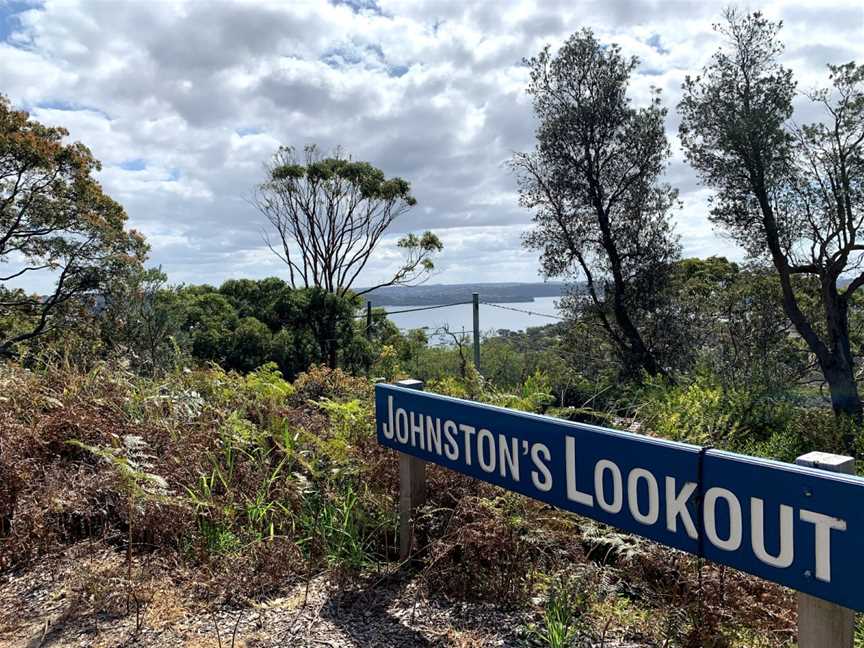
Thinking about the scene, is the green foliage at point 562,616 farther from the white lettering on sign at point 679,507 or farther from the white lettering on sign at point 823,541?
the white lettering on sign at point 823,541

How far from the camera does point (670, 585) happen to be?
2.55m

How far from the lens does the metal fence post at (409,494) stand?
10.1ft

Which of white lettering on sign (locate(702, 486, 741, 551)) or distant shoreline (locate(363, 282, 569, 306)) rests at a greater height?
distant shoreline (locate(363, 282, 569, 306))

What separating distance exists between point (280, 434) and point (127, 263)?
43.3 ft

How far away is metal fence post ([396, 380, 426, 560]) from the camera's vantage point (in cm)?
307

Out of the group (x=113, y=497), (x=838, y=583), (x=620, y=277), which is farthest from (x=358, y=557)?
(x=620, y=277)

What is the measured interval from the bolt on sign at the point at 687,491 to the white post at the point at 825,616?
0.06 m

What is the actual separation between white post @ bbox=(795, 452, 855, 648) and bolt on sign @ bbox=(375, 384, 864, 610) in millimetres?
56

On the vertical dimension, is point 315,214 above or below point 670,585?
above

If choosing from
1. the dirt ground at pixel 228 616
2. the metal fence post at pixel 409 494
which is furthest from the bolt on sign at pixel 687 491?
the dirt ground at pixel 228 616

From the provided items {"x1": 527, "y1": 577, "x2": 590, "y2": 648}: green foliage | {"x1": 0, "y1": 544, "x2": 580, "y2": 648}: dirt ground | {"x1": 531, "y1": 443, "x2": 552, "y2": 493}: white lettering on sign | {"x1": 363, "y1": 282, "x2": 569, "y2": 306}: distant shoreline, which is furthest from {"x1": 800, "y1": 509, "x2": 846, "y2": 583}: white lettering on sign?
{"x1": 363, "y1": 282, "x2": 569, "y2": 306}: distant shoreline

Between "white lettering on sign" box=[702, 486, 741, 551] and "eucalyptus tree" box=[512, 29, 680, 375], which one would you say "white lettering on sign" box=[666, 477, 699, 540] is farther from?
"eucalyptus tree" box=[512, 29, 680, 375]

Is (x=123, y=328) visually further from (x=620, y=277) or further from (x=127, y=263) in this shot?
(x=620, y=277)

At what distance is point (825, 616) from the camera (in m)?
1.55
